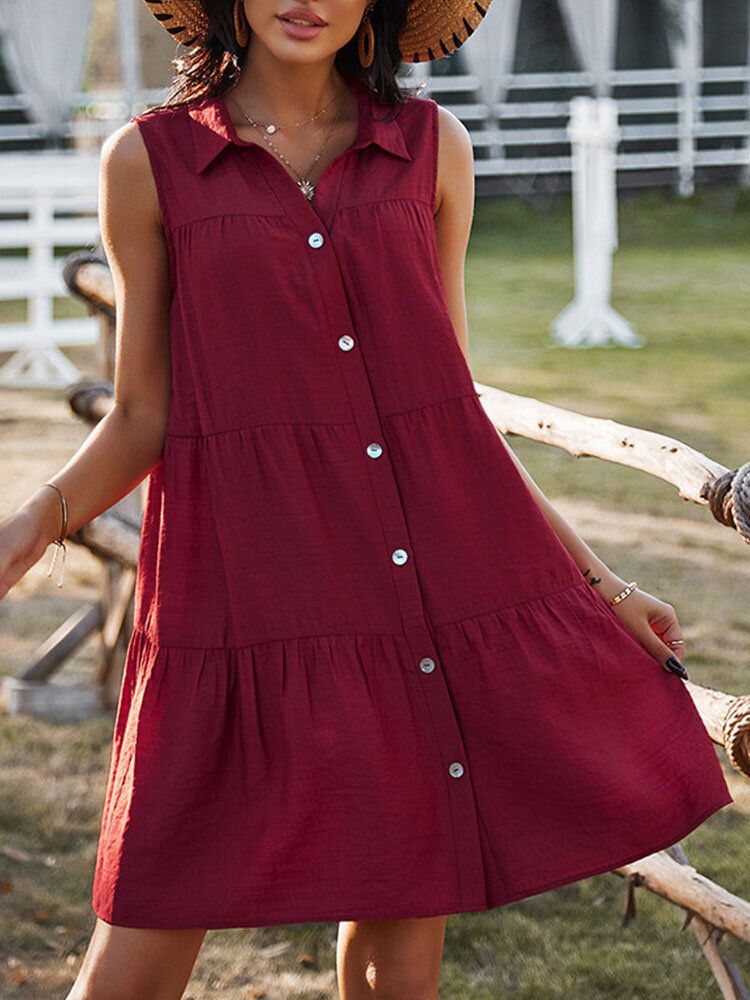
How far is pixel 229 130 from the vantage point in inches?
73.0

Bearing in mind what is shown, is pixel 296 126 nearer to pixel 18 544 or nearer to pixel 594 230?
pixel 18 544

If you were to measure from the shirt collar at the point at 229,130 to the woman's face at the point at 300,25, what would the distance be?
0.34ft

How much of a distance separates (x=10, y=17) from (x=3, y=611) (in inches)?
468

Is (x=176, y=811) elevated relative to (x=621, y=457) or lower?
elevated

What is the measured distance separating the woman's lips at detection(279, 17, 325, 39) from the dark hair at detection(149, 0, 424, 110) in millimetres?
118

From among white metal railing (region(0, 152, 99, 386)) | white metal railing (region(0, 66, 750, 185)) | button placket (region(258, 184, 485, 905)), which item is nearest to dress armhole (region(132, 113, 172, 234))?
button placket (region(258, 184, 485, 905))

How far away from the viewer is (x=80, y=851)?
12.3ft

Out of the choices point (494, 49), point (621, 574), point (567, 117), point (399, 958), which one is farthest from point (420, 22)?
point (567, 117)

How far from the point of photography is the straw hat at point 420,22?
2.00 meters

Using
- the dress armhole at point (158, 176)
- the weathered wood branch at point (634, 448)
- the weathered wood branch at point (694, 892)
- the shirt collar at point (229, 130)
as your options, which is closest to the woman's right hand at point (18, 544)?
the dress armhole at point (158, 176)

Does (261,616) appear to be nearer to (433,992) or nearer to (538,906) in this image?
(433,992)

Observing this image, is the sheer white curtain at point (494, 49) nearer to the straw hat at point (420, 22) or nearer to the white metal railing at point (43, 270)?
the white metal railing at point (43, 270)

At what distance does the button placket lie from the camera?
171 centimetres

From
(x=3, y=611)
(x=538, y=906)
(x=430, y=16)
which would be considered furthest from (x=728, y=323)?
(x=430, y=16)
